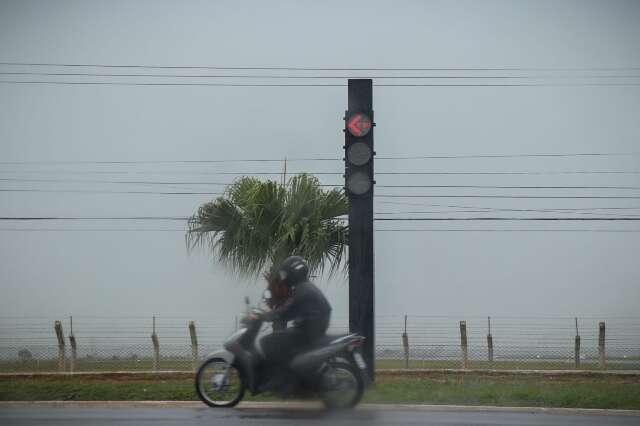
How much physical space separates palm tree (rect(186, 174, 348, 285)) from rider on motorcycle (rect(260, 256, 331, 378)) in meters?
8.12

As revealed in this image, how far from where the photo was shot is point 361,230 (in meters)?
11.9

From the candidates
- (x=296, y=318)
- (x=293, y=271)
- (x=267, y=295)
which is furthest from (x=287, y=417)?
(x=293, y=271)

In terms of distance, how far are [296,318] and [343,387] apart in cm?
94

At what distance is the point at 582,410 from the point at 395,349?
11625mm

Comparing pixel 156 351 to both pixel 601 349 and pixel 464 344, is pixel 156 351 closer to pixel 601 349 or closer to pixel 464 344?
pixel 464 344

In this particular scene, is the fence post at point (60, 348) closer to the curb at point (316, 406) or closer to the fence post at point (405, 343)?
the fence post at point (405, 343)

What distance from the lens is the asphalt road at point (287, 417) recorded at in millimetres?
8945

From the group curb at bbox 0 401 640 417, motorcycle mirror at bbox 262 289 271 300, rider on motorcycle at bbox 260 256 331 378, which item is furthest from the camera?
curb at bbox 0 401 640 417

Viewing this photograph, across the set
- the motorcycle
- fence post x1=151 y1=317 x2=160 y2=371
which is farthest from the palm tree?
the motorcycle

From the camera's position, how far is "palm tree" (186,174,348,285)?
18.2 m

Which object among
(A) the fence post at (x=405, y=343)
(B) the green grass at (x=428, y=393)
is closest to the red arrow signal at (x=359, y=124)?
(B) the green grass at (x=428, y=393)

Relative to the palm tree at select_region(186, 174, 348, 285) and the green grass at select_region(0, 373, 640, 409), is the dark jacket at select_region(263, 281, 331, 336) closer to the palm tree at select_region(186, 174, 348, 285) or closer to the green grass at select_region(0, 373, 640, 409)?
the green grass at select_region(0, 373, 640, 409)

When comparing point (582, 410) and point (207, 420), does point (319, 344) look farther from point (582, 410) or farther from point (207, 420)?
point (582, 410)

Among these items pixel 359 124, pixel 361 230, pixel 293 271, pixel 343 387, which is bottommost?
pixel 343 387
